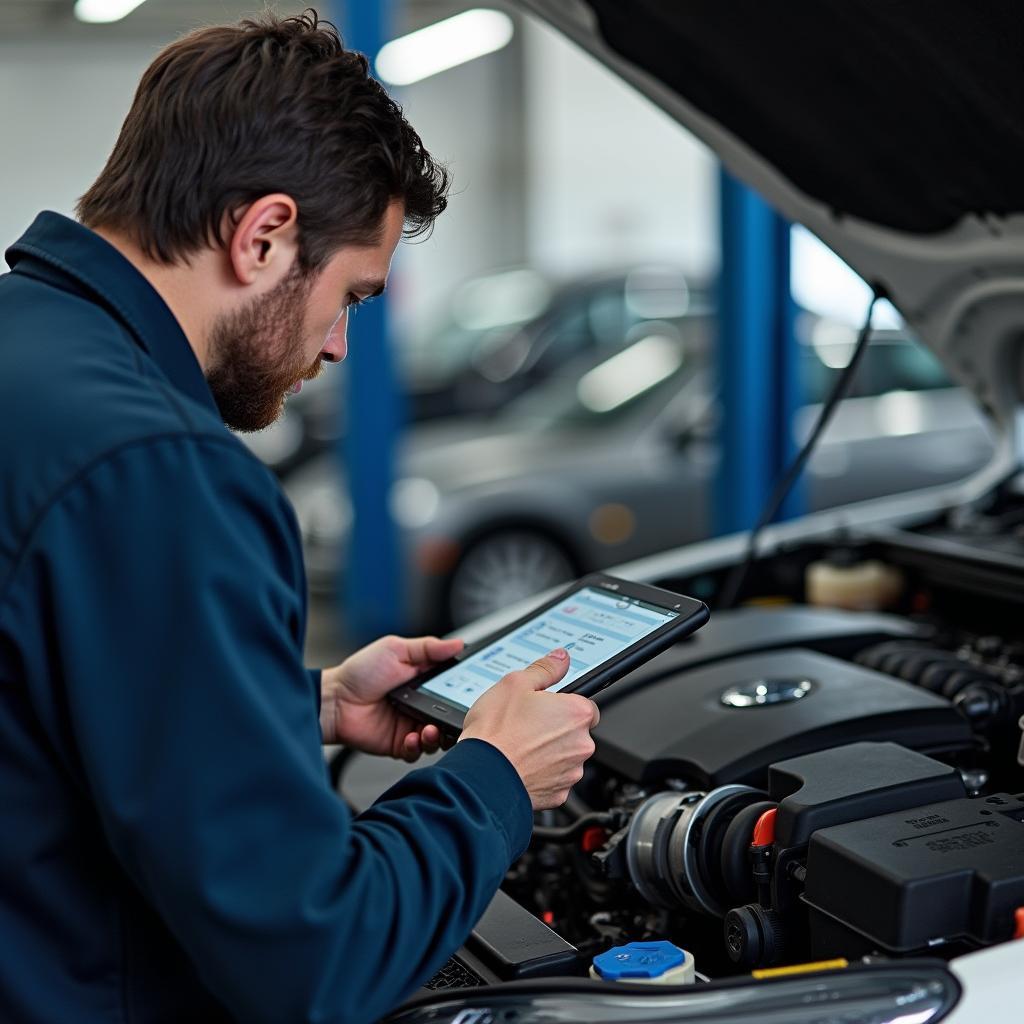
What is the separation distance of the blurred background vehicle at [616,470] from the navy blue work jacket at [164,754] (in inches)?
174

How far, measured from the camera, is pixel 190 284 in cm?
123

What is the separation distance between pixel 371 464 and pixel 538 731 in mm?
4272

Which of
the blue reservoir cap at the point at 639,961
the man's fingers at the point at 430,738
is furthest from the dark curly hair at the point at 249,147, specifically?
the blue reservoir cap at the point at 639,961

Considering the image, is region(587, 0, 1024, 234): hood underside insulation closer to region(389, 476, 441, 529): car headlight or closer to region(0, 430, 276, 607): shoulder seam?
region(0, 430, 276, 607): shoulder seam

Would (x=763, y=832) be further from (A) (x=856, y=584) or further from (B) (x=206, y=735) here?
(A) (x=856, y=584)

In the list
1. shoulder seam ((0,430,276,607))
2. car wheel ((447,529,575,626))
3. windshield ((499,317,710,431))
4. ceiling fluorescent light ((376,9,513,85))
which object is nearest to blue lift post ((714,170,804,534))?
windshield ((499,317,710,431))

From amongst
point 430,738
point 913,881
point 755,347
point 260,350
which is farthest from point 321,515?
point 913,881

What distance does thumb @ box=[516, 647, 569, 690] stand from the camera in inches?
53.4

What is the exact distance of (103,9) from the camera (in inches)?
344

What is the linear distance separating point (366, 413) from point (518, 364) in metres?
2.85

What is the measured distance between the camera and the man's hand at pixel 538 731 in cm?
128

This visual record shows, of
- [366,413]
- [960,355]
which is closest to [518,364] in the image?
[366,413]

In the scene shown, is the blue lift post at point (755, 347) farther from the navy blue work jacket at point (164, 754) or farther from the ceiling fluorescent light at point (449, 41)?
the ceiling fluorescent light at point (449, 41)

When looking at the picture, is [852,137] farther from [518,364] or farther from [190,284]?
[518,364]
